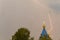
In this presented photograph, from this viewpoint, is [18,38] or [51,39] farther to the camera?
[51,39]

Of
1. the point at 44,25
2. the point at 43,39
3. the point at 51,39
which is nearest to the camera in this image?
the point at 43,39

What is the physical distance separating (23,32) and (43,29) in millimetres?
962

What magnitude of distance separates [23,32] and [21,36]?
0.14ft

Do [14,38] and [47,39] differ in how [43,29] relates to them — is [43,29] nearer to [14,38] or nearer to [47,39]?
[47,39]

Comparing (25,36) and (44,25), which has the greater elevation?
(44,25)

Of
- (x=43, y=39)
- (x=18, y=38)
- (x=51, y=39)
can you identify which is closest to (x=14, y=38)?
(x=18, y=38)

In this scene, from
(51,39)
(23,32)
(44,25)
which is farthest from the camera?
(44,25)

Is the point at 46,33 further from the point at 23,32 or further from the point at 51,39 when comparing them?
the point at 23,32

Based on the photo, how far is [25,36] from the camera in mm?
1912

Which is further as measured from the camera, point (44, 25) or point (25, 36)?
point (44, 25)

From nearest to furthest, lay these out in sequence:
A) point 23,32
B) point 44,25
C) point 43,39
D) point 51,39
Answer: point 23,32, point 43,39, point 51,39, point 44,25

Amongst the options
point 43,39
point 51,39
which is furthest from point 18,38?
point 51,39

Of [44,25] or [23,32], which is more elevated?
[44,25]

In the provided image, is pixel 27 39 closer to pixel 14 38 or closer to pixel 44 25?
pixel 14 38
